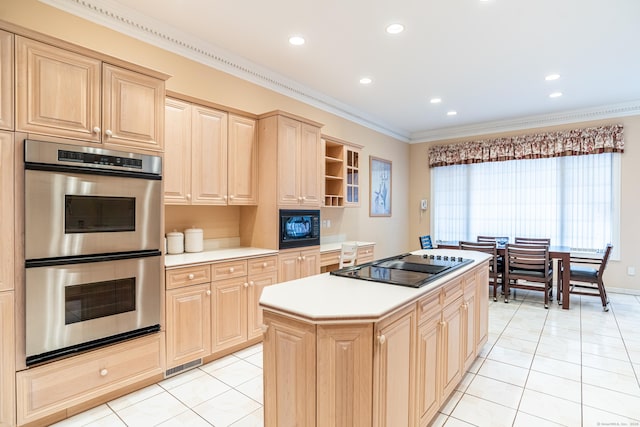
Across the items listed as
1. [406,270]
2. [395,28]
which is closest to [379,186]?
[395,28]

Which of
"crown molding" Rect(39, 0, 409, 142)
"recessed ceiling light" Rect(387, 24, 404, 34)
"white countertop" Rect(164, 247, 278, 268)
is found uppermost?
"recessed ceiling light" Rect(387, 24, 404, 34)

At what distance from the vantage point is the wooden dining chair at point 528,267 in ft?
14.8

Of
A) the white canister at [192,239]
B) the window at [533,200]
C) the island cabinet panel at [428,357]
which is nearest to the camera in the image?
the island cabinet panel at [428,357]

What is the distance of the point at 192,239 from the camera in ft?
10.5

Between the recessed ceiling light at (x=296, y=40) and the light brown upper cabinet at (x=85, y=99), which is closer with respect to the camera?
the light brown upper cabinet at (x=85, y=99)

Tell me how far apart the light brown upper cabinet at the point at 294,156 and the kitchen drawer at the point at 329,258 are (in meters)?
0.66

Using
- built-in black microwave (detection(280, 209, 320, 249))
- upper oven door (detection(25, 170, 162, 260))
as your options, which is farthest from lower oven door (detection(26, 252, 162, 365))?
built-in black microwave (detection(280, 209, 320, 249))

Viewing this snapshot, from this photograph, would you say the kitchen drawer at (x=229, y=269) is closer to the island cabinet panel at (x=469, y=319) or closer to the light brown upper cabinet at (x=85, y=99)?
the light brown upper cabinet at (x=85, y=99)

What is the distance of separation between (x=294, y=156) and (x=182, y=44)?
59.4 inches

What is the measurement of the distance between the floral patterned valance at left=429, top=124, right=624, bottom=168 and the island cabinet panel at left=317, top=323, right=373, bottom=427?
578 centimetres

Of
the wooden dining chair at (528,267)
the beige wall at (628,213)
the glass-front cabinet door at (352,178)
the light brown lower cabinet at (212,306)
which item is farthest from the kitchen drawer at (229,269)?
the beige wall at (628,213)

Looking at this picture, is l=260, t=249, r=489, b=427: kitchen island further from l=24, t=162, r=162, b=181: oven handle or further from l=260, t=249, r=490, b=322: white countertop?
l=24, t=162, r=162, b=181: oven handle

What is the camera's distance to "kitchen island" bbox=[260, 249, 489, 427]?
56.3 inches

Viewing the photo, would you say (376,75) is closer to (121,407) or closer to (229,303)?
(229,303)
